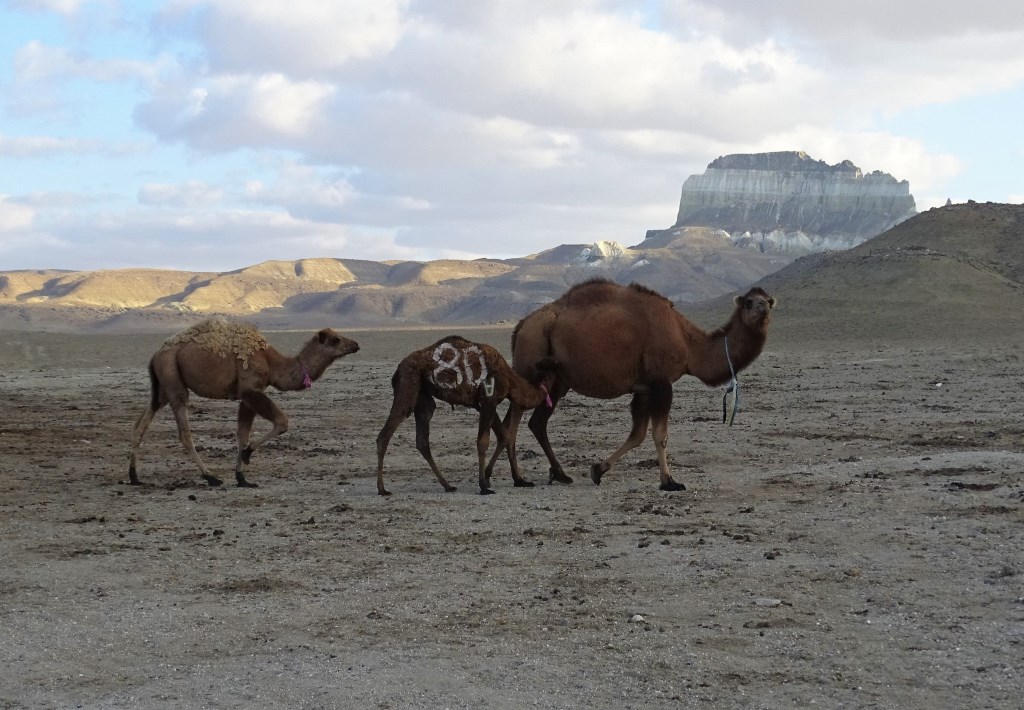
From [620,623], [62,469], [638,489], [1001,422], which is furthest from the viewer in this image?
[1001,422]

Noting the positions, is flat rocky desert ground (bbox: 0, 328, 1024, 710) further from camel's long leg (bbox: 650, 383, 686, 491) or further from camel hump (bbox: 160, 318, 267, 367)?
camel hump (bbox: 160, 318, 267, 367)

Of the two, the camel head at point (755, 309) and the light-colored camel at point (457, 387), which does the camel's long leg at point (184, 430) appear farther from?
the camel head at point (755, 309)

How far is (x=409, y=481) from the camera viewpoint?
1345 cm

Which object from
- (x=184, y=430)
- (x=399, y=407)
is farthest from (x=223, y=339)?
(x=399, y=407)

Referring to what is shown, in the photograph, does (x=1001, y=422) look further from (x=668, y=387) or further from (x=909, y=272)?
(x=909, y=272)

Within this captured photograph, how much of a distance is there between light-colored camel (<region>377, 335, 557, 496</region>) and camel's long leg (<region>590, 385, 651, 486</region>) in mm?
755

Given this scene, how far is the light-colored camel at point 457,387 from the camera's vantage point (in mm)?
12328

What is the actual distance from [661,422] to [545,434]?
1.31 metres

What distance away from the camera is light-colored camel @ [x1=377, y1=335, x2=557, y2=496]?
40.4 ft

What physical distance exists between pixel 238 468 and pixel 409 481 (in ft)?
5.84

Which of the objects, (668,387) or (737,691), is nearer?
(737,691)

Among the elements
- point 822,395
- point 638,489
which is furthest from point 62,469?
point 822,395

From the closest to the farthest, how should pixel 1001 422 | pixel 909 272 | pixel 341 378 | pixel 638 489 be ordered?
pixel 638 489, pixel 1001 422, pixel 341 378, pixel 909 272

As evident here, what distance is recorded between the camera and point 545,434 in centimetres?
1327
